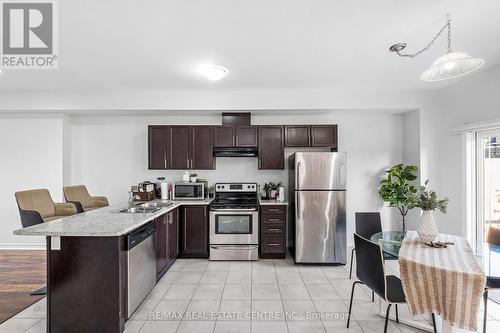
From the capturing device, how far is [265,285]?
3.18m

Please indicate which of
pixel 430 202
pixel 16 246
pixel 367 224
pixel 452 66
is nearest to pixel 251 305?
pixel 367 224

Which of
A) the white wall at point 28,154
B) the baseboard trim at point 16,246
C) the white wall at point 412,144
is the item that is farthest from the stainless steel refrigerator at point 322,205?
the baseboard trim at point 16,246

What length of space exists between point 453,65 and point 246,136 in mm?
2937

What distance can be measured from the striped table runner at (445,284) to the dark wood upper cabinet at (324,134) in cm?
255

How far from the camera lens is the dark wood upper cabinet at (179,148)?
437 centimetres

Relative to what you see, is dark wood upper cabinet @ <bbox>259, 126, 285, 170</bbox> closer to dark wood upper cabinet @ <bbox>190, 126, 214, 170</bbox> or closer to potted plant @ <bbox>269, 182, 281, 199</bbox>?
potted plant @ <bbox>269, 182, 281, 199</bbox>

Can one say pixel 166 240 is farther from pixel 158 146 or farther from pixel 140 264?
pixel 158 146

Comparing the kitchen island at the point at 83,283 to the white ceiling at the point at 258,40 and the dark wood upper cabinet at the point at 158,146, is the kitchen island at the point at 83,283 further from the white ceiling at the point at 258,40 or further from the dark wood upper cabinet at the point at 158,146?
the dark wood upper cabinet at the point at 158,146

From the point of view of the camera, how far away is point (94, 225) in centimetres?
235

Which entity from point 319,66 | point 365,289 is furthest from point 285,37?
point 365,289

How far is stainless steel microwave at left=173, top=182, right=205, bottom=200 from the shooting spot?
4.32 meters

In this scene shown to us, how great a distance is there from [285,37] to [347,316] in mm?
2832

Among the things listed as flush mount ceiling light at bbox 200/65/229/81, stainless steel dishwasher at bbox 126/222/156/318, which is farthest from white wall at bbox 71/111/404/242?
stainless steel dishwasher at bbox 126/222/156/318

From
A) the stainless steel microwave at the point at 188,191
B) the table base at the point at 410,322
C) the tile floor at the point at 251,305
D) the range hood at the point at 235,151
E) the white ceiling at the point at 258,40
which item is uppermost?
the white ceiling at the point at 258,40
